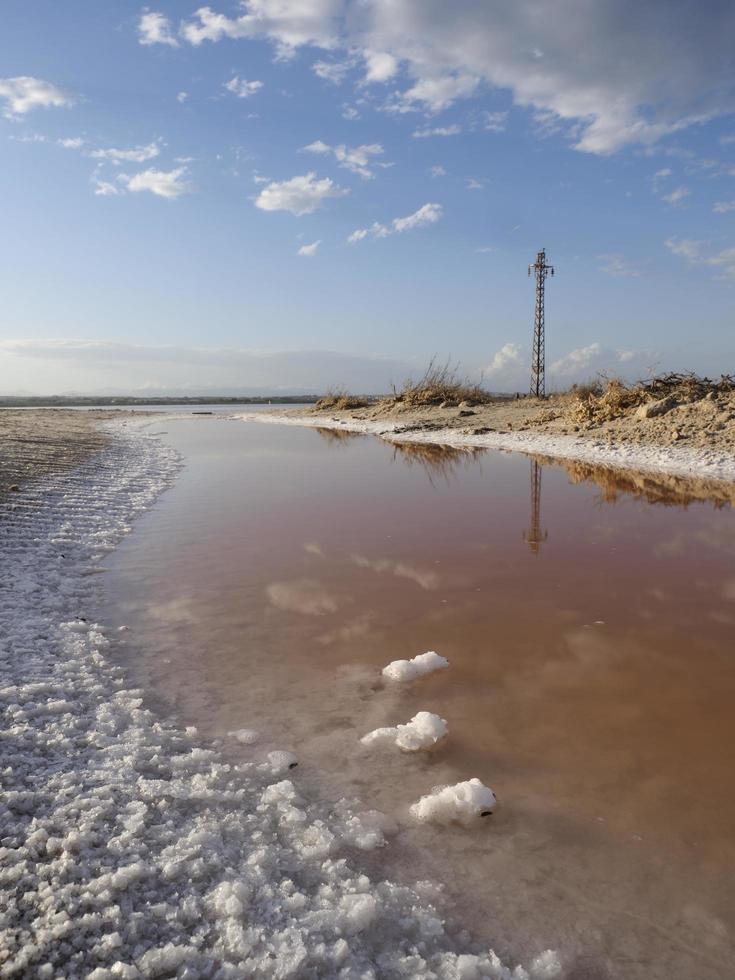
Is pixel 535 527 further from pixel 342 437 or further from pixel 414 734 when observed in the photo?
pixel 342 437

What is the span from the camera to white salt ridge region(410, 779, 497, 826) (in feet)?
7.49

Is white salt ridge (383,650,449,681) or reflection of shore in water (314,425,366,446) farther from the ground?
reflection of shore in water (314,425,366,446)

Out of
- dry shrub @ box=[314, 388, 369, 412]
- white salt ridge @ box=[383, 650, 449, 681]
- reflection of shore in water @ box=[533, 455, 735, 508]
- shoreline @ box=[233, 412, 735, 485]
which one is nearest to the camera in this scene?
white salt ridge @ box=[383, 650, 449, 681]

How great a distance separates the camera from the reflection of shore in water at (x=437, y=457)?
1172 centimetres

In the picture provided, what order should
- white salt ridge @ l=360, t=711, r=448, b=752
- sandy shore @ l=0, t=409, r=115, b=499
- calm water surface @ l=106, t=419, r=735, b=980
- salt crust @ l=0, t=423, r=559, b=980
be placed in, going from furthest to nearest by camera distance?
sandy shore @ l=0, t=409, r=115, b=499
white salt ridge @ l=360, t=711, r=448, b=752
calm water surface @ l=106, t=419, r=735, b=980
salt crust @ l=0, t=423, r=559, b=980

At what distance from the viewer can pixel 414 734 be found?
278 centimetres

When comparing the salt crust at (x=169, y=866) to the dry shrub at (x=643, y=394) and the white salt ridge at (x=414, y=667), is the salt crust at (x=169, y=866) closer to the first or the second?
the white salt ridge at (x=414, y=667)

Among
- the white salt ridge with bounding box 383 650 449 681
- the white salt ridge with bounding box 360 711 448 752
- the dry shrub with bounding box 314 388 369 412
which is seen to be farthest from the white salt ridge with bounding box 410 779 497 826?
the dry shrub with bounding box 314 388 369 412

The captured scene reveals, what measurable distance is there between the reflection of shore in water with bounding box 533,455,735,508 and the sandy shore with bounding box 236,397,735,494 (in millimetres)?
45

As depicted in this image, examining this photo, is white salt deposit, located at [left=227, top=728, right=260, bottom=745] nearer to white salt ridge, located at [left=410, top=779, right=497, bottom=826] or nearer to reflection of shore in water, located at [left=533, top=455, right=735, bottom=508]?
white salt ridge, located at [left=410, top=779, right=497, bottom=826]

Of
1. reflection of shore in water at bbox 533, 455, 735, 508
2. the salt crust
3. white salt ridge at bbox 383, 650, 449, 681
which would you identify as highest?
reflection of shore in water at bbox 533, 455, 735, 508

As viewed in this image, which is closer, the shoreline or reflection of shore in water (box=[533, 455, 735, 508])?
reflection of shore in water (box=[533, 455, 735, 508])

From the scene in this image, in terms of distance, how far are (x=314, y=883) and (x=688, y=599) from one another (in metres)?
3.74

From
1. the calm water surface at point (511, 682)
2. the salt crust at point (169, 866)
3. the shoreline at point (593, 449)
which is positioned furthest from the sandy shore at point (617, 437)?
the salt crust at point (169, 866)
